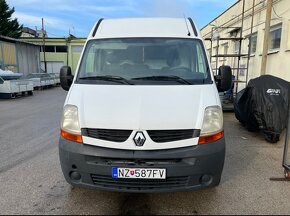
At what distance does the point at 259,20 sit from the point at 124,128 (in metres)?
9.87

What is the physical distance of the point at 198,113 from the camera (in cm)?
294

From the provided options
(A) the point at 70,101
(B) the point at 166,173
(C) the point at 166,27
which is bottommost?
(B) the point at 166,173

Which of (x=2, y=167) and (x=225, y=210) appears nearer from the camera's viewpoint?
(x=225, y=210)

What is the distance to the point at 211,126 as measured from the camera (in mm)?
2961

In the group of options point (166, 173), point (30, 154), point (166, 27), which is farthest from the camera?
point (30, 154)

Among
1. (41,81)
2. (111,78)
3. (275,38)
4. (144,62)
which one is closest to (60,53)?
(41,81)

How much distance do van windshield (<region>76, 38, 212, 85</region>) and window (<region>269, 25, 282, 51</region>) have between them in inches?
262

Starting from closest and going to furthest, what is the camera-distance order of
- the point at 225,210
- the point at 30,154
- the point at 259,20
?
the point at 225,210, the point at 30,154, the point at 259,20

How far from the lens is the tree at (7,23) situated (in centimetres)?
3161

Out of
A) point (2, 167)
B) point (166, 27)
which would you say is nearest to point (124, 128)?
point (166, 27)

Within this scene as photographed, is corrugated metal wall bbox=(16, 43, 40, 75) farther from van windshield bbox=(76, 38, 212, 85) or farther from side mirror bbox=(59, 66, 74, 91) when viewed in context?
van windshield bbox=(76, 38, 212, 85)

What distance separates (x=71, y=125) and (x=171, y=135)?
3.72 feet

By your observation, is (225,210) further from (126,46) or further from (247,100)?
(247,100)

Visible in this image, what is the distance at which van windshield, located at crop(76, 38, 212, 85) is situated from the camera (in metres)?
3.53
